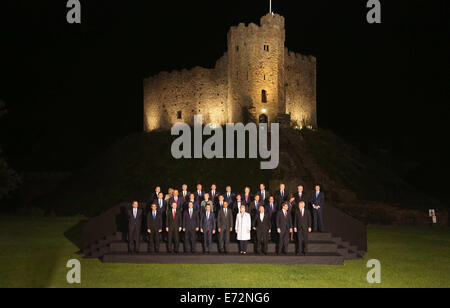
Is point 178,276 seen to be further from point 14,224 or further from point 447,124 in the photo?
point 447,124

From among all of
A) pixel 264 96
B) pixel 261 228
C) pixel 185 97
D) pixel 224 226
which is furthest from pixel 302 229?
pixel 185 97

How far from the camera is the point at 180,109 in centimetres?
4509

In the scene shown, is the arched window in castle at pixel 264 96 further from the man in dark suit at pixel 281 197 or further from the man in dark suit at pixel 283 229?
the man in dark suit at pixel 283 229

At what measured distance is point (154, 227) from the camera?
14578 millimetres

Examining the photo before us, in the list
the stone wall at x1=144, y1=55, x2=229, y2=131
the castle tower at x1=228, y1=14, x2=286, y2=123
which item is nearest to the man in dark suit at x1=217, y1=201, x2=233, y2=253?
the castle tower at x1=228, y1=14, x2=286, y2=123

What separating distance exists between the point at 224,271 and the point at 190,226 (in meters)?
2.40

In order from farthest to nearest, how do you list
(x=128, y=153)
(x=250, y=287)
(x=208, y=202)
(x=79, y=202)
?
1. (x=128, y=153)
2. (x=79, y=202)
3. (x=208, y=202)
4. (x=250, y=287)

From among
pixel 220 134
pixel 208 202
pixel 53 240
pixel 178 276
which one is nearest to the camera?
pixel 178 276

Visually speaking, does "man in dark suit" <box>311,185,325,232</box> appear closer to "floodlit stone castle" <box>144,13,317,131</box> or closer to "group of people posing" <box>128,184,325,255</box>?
"group of people posing" <box>128,184,325,255</box>

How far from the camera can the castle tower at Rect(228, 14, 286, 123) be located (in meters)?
39.3

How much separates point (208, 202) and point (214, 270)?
11.0 feet

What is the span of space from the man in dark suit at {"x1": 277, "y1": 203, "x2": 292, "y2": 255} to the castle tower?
2481cm

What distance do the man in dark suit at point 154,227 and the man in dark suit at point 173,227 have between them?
0.96ft

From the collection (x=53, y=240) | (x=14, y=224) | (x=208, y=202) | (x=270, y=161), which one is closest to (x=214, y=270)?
(x=208, y=202)
